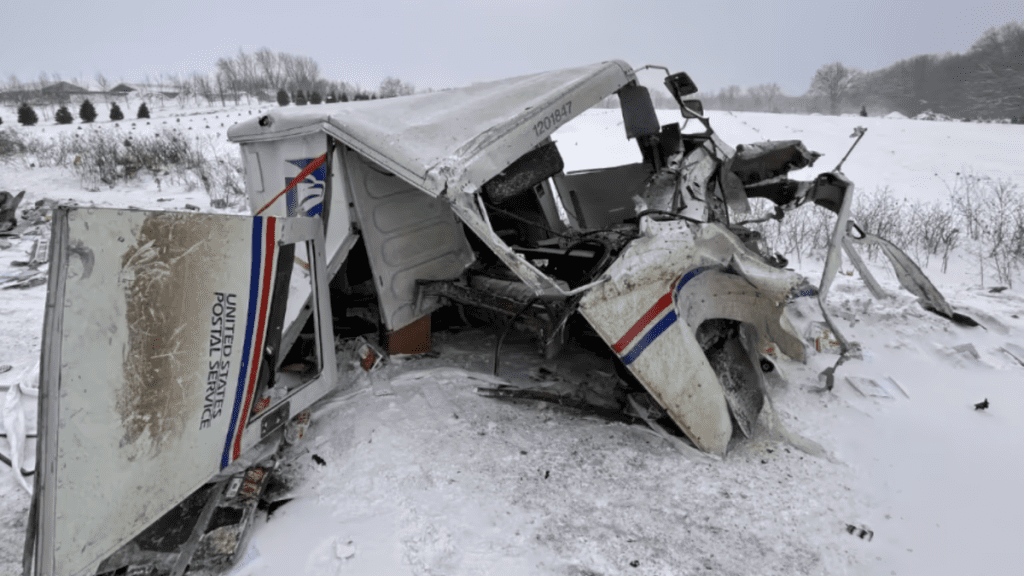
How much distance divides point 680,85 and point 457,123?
176 centimetres

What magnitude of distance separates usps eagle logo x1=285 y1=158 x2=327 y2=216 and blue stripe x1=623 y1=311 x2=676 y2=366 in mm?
2179

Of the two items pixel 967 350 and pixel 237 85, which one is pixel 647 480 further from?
pixel 237 85

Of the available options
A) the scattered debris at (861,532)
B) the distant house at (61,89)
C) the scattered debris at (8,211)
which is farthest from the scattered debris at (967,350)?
the distant house at (61,89)

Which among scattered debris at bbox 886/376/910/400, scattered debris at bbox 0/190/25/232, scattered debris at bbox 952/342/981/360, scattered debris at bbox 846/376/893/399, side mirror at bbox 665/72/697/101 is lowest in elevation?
scattered debris at bbox 886/376/910/400

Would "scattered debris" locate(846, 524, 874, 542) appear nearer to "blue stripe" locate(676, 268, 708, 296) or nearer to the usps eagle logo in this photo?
"blue stripe" locate(676, 268, 708, 296)

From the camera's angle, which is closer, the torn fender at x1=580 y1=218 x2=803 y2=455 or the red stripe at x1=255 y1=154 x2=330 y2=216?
the torn fender at x1=580 y1=218 x2=803 y2=455

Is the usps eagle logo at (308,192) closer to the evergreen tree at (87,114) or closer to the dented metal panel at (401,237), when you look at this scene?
the dented metal panel at (401,237)

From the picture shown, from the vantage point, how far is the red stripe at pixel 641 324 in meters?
2.54

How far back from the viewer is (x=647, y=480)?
8.17 ft

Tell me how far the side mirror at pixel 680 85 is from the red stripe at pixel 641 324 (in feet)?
6.23

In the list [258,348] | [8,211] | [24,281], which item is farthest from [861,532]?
[8,211]

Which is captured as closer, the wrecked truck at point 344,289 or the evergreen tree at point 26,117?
the wrecked truck at point 344,289

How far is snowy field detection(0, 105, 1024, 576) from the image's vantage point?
2051 mm

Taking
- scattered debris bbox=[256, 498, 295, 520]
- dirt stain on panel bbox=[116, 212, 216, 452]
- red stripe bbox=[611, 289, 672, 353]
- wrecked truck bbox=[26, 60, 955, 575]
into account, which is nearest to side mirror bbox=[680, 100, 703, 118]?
wrecked truck bbox=[26, 60, 955, 575]
